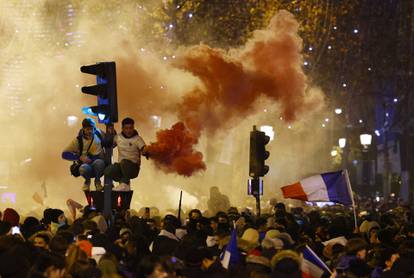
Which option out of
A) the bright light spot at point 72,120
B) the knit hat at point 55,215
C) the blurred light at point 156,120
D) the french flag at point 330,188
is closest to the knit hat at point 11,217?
the knit hat at point 55,215

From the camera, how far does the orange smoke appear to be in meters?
23.2

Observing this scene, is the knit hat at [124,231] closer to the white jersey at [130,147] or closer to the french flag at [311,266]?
the french flag at [311,266]

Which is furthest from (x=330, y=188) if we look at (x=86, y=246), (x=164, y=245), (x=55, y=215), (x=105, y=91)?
(x=86, y=246)

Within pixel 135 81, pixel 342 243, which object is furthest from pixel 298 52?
pixel 342 243

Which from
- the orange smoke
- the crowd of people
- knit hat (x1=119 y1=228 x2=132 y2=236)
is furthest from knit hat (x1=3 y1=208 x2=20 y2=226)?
the orange smoke

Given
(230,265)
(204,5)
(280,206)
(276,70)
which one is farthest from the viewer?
(204,5)

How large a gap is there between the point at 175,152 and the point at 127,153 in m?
1.81

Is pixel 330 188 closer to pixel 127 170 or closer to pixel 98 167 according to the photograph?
pixel 127 170

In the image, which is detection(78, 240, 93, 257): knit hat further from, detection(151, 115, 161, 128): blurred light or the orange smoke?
detection(151, 115, 161, 128): blurred light

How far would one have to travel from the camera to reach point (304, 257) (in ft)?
35.2

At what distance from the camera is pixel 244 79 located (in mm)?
24328

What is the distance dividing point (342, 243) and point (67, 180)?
66.5 feet

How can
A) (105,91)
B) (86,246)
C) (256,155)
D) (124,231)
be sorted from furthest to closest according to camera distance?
1. (256,155)
2. (105,91)
3. (124,231)
4. (86,246)

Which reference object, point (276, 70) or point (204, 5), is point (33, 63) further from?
point (276, 70)
